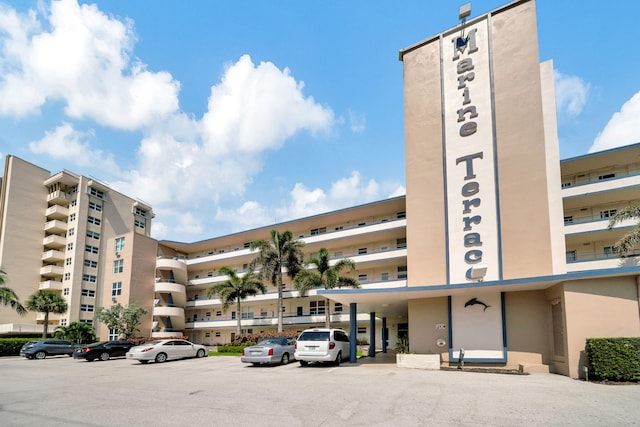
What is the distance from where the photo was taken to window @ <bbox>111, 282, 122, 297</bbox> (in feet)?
163

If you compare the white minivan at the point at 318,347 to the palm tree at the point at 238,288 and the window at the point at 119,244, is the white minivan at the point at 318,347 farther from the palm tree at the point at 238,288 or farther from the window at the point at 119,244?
the window at the point at 119,244

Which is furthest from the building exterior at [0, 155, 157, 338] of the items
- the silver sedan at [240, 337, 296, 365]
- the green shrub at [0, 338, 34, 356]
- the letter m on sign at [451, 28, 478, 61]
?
the letter m on sign at [451, 28, 478, 61]

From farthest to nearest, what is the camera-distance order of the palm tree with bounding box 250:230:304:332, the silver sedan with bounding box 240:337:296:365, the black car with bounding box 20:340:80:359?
the palm tree with bounding box 250:230:304:332 → the black car with bounding box 20:340:80:359 → the silver sedan with bounding box 240:337:296:365

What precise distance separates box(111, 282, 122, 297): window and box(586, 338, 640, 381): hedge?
4772 centimetres

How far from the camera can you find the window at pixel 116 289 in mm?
49787

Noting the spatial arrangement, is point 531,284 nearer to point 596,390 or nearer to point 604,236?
point 596,390

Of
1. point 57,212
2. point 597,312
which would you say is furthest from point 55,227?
point 597,312

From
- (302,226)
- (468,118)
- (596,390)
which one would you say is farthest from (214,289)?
(596,390)

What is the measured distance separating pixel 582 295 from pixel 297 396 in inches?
455

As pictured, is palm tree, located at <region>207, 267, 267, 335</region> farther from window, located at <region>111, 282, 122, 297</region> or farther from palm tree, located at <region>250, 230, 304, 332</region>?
window, located at <region>111, 282, 122, 297</region>

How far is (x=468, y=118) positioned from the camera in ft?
75.9

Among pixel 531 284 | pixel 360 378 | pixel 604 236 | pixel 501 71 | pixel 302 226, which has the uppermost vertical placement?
pixel 501 71

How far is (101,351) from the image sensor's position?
28.7 m

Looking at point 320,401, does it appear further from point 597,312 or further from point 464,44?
point 464,44
